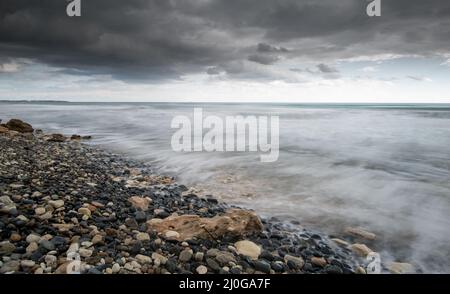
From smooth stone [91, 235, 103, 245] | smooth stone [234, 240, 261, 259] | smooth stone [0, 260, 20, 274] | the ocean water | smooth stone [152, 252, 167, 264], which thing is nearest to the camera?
smooth stone [0, 260, 20, 274]

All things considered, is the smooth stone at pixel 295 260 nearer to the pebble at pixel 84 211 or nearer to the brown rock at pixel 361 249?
the brown rock at pixel 361 249

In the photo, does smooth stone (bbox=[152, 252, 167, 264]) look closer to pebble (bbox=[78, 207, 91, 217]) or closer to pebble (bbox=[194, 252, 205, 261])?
pebble (bbox=[194, 252, 205, 261])

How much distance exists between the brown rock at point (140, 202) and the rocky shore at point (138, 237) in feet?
0.05

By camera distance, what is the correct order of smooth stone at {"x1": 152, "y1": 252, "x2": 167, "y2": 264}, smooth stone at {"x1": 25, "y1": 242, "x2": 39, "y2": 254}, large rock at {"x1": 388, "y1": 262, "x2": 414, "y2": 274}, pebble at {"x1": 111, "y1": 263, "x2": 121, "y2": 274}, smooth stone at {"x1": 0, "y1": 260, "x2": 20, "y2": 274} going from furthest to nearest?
large rock at {"x1": 388, "y1": 262, "x2": 414, "y2": 274} → smooth stone at {"x1": 152, "y1": 252, "x2": 167, "y2": 264} → smooth stone at {"x1": 25, "y1": 242, "x2": 39, "y2": 254} → pebble at {"x1": 111, "y1": 263, "x2": 121, "y2": 274} → smooth stone at {"x1": 0, "y1": 260, "x2": 20, "y2": 274}

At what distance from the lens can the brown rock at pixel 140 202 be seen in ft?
13.2

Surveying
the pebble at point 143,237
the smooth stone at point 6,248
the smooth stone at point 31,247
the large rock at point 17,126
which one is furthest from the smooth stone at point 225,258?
the large rock at point 17,126

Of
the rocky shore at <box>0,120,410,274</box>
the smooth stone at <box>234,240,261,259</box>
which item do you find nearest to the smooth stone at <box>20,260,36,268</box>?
the rocky shore at <box>0,120,410,274</box>

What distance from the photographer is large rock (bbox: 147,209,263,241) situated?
326 cm

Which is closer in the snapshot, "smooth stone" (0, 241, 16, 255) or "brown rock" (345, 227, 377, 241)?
"smooth stone" (0, 241, 16, 255)

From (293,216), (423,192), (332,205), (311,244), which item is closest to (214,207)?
(293,216)

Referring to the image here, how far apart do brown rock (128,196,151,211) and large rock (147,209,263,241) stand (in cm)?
56

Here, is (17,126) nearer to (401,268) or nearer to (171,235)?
(171,235)
